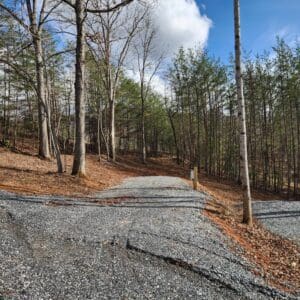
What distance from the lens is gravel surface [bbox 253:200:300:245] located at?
Result: 7721 mm

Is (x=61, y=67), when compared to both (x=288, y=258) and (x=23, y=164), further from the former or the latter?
(x=288, y=258)

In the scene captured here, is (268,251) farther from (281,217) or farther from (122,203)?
(281,217)

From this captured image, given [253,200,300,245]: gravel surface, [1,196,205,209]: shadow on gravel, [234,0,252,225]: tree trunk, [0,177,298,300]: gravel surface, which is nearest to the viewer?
[0,177,298,300]: gravel surface

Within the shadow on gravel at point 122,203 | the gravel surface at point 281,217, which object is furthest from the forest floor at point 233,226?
the shadow on gravel at point 122,203

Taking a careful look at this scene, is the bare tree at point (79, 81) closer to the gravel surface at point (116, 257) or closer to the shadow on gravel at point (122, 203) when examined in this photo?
the shadow on gravel at point (122, 203)

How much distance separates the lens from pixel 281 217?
945cm

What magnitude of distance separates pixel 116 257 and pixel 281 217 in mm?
7011

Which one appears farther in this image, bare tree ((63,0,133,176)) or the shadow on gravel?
bare tree ((63,0,133,176))

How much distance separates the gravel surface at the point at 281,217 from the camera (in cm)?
772

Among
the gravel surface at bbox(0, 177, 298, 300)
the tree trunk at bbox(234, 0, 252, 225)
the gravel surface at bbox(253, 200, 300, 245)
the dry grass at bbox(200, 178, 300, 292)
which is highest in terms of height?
the tree trunk at bbox(234, 0, 252, 225)

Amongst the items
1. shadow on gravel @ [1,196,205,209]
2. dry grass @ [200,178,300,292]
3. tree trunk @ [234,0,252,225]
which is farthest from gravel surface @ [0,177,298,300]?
tree trunk @ [234,0,252,225]

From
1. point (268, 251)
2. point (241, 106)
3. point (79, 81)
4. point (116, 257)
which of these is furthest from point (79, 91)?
point (268, 251)

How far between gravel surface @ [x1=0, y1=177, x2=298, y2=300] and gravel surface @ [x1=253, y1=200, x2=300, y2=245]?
2499mm

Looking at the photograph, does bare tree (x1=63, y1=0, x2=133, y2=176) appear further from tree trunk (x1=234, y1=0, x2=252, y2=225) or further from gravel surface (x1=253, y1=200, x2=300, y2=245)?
gravel surface (x1=253, y1=200, x2=300, y2=245)
